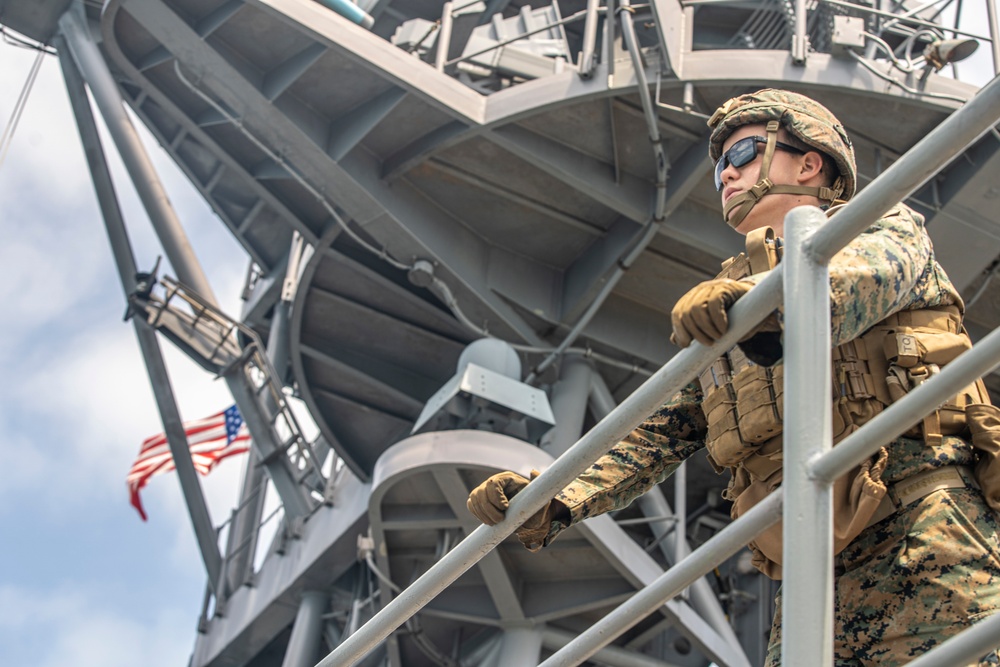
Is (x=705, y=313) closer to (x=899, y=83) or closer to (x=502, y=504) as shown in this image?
(x=502, y=504)

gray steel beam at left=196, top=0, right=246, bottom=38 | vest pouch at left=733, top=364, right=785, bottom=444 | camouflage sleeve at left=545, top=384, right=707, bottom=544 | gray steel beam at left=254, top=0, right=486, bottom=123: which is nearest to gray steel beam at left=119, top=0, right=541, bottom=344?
gray steel beam at left=254, top=0, right=486, bottom=123

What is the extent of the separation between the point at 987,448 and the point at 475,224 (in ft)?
33.7

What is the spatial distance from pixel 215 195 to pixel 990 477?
12.9 meters

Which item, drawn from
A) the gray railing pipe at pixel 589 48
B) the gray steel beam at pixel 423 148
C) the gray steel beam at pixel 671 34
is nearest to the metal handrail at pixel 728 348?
the gray steel beam at pixel 671 34

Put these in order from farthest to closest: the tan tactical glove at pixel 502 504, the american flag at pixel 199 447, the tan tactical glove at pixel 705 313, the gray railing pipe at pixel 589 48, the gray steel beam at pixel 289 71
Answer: the american flag at pixel 199 447 → the gray steel beam at pixel 289 71 → the gray railing pipe at pixel 589 48 → the tan tactical glove at pixel 502 504 → the tan tactical glove at pixel 705 313

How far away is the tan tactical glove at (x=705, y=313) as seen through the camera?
2994 mm

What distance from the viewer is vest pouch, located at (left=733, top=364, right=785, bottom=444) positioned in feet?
12.2

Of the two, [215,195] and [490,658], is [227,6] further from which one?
[490,658]

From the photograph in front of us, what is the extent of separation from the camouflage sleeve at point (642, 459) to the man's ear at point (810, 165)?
0.79 meters

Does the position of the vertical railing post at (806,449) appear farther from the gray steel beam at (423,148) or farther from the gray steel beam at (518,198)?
the gray steel beam at (518,198)

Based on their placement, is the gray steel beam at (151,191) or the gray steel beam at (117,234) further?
the gray steel beam at (117,234)

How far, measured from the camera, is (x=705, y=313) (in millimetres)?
2992

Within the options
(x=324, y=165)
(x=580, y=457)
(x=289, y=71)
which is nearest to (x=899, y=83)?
(x=324, y=165)

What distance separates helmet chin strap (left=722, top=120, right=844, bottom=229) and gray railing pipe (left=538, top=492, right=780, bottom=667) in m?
1.46
